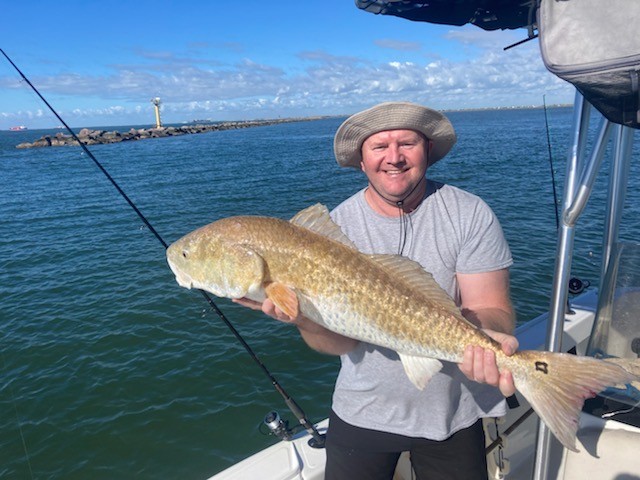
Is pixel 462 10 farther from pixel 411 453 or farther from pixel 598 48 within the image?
pixel 411 453

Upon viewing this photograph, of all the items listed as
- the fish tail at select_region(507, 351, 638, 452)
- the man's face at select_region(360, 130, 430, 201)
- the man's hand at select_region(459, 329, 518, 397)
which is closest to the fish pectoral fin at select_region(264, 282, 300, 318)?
the man's face at select_region(360, 130, 430, 201)

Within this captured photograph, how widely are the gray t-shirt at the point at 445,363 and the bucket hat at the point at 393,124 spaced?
393 millimetres

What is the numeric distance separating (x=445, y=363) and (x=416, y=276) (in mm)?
659

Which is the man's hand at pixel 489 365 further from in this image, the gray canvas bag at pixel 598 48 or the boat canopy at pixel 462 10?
the boat canopy at pixel 462 10

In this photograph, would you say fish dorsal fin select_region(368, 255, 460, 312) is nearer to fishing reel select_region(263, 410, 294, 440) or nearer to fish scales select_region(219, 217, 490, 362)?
fish scales select_region(219, 217, 490, 362)

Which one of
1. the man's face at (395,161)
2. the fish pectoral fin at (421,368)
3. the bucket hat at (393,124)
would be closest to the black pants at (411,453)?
the fish pectoral fin at (421,368)

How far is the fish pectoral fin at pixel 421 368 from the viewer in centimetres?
279

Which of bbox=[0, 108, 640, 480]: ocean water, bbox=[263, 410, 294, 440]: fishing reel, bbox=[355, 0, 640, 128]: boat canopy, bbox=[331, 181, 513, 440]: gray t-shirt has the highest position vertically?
bbox=[355, 0, 640, 128]: boat canopy

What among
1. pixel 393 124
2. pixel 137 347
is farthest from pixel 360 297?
pixel 137 347

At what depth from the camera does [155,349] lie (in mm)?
10969

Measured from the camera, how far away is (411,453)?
3.13 m

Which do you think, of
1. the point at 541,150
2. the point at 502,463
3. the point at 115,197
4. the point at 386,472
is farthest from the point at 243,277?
the point at 541,150

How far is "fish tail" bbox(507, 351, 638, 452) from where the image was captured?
244cm

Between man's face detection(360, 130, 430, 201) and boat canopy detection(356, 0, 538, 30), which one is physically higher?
boat canopy detection(356, 0, 538, 30)
